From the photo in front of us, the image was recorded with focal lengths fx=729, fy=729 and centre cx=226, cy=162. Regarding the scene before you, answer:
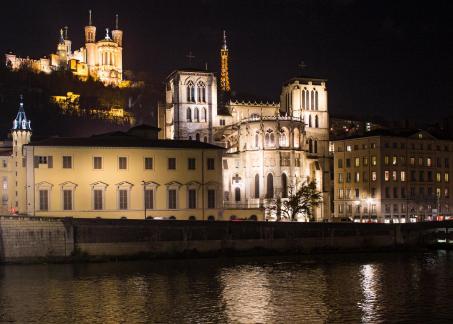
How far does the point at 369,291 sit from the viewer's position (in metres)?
48.2

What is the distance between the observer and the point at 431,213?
97625mm

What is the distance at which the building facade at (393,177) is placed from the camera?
311ft

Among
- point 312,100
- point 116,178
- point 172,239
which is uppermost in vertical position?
point 312,100

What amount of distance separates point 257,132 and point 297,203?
523 inches

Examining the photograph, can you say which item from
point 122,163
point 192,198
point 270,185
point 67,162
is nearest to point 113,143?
point 122,163

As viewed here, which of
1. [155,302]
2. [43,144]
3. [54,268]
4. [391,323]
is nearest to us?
[391,323]

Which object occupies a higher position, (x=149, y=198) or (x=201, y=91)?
(x=201, y=91)

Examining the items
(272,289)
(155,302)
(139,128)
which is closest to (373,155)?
(139,128)

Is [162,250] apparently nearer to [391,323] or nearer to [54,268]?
[54,268]

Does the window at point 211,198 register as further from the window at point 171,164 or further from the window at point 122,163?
the window at point 122,163

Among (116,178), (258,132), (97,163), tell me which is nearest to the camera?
(97,163)

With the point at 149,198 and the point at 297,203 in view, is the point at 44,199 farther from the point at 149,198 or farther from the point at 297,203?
the point at 297,203

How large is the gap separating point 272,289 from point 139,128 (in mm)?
51204

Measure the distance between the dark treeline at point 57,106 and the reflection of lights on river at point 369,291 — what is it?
91.9 meters
